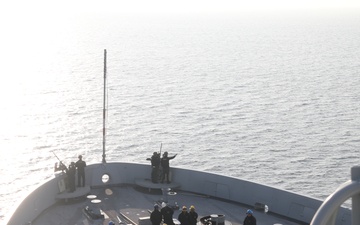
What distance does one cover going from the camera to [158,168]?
86.3 ft

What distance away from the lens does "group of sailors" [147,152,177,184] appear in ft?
85.5

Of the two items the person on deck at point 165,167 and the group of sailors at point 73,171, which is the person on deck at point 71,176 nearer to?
the group of sailors at point 73,171

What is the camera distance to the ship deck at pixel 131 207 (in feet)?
76.1

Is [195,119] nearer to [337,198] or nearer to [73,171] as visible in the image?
[73,171]

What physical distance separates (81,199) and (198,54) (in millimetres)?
147080

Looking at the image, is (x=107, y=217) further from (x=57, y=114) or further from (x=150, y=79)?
(x=150, y=79)

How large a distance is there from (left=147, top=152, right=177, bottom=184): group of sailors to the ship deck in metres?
0.33

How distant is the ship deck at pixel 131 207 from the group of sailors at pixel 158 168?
0.33 metres

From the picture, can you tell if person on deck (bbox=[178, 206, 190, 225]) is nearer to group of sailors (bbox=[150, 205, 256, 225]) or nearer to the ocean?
group of sailors (bbox=[150, 205, 256, 225])

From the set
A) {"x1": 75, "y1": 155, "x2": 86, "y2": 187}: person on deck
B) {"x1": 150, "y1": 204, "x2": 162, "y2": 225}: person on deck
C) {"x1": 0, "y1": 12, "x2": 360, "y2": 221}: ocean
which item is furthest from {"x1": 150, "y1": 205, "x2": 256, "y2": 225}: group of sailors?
{"x1": 0, "y1": 12, "x2": 360, "y2": 221}: ocean

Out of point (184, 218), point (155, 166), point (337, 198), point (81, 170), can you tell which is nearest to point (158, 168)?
point (155, 166)

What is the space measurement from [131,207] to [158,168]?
2342mm

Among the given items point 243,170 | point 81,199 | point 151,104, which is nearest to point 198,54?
point 151,104

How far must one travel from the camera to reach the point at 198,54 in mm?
171250
